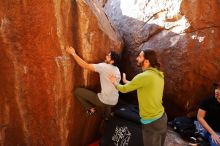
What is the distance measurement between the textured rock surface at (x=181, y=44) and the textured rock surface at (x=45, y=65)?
90cm

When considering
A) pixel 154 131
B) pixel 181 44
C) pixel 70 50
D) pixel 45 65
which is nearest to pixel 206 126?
pixel 154 131

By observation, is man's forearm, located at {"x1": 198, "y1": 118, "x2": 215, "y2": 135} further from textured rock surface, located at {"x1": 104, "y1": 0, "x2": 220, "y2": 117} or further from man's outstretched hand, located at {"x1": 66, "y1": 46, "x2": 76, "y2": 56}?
man's outstretched hand, located at {"x1": 66, "y1": 46, "x2": 76, "y2": 56}

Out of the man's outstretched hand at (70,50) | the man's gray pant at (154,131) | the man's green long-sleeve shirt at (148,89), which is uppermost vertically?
the man's outstretched hand at (70,50)

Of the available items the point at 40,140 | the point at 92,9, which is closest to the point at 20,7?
the point at 92,9

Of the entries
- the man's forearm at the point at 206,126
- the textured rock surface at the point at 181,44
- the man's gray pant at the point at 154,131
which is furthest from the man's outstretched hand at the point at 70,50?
the man's forearm at the point at 206,126

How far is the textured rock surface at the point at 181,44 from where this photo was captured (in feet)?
17.8

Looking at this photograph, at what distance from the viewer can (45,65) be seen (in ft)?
15.0

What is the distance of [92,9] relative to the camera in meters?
4.81

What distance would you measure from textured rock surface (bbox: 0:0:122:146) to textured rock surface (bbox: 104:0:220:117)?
90 cm

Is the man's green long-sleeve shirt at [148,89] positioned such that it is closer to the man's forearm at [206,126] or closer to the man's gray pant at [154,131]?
the man's gray pant at [154,131]

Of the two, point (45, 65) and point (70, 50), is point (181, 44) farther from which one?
point (45, 65)

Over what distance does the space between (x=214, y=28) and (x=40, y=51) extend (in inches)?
122

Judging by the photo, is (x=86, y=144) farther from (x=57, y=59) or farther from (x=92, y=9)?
(x=92, y=9)

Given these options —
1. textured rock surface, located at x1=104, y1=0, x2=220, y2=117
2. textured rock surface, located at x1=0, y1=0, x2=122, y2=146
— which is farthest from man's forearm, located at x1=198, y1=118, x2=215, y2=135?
textured rock surface, located at x1=0, y1=0, x2=122, y2=146
